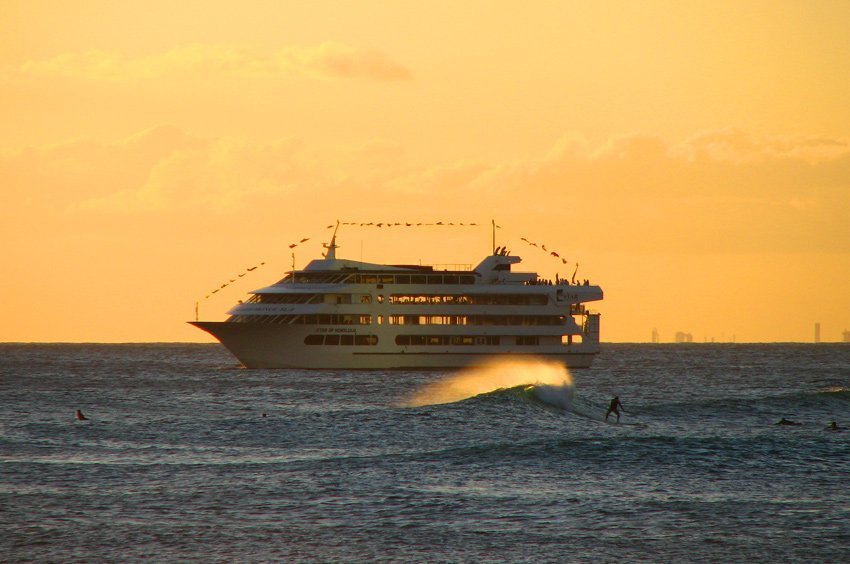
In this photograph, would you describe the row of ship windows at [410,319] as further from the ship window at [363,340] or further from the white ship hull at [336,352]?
the ship window at [363,340]

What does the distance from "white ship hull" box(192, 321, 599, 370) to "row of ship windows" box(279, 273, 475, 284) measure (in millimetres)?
4750

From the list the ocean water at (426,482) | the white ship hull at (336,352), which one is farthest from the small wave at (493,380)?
the ocean water at (426,482)

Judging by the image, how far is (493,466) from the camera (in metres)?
44.3

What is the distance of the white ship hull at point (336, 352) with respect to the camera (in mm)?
112938

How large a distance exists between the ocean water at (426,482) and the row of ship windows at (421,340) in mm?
36374

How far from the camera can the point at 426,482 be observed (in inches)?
1577

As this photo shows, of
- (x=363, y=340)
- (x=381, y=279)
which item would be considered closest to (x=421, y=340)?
(x=363, y=340)

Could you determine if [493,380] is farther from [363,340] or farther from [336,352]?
[336,352]

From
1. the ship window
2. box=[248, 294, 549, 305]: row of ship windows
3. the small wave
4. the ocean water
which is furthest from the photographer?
the ship window

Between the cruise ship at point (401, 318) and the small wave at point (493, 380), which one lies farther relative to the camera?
the cruise ship at point (401, 318)

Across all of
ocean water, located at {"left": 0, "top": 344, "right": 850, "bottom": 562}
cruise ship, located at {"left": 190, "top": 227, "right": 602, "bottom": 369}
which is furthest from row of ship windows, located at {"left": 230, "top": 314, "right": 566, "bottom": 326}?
ocean water, located at {"left": 0, "top": 344, "right": 850, "bottom": 562}

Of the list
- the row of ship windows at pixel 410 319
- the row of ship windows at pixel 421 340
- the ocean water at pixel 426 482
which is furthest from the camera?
the row of ship windows at pixel 421 340

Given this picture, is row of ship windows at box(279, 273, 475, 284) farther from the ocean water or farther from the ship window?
the ocean water

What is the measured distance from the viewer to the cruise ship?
371 ft
